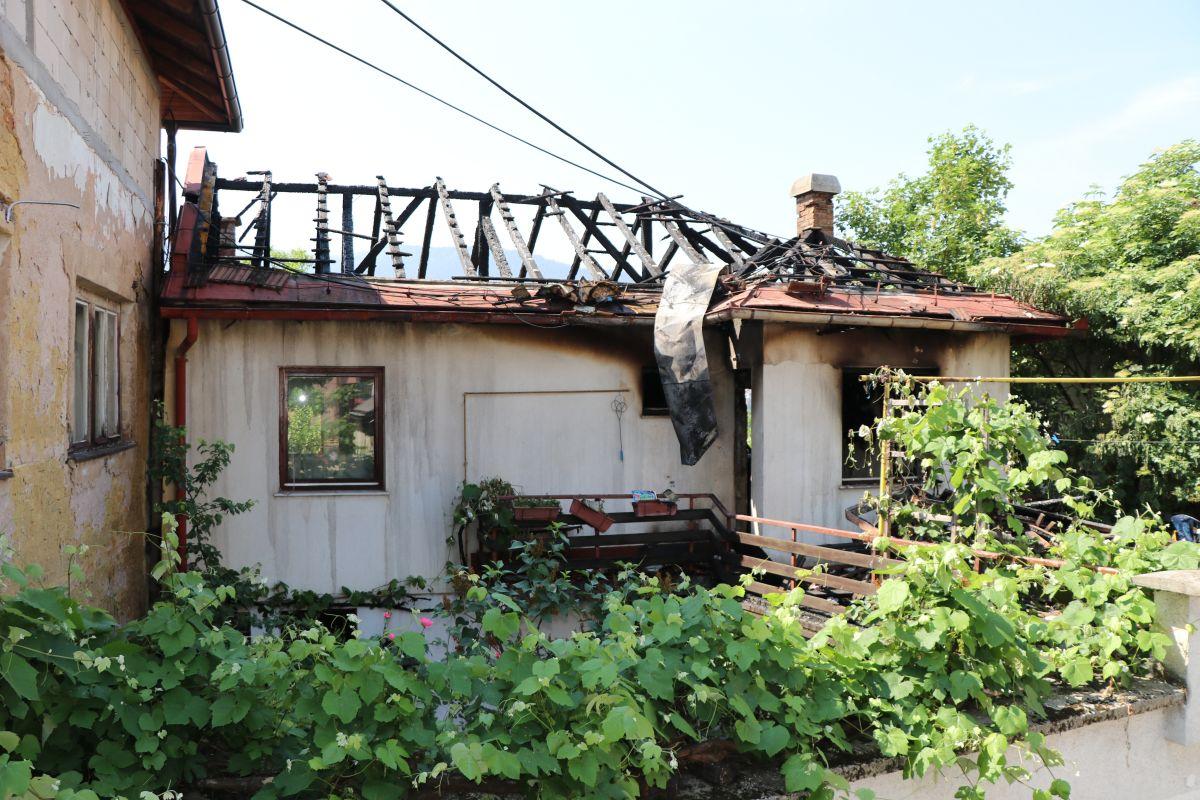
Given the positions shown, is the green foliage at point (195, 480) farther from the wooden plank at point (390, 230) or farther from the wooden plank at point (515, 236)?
the wooden plank at point (515, 236)

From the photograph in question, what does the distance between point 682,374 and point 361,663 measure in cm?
605

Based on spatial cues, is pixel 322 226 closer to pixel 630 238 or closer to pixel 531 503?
pixel 630 238

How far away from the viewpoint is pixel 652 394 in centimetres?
950

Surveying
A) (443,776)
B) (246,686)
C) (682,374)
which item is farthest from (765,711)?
(682,374)

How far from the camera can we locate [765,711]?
3.15 m

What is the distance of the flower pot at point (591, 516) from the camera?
863 centimetres

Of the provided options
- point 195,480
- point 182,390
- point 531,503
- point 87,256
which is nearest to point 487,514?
point 531,503

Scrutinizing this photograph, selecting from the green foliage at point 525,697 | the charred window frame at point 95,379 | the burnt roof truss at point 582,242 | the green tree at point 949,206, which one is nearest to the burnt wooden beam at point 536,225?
the burnt roof truss at point 582,242

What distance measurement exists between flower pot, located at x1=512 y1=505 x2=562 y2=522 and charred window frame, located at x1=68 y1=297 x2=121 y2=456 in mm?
3692

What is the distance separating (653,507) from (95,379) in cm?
554

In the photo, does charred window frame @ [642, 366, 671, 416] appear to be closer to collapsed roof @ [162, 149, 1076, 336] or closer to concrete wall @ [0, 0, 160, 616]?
collapsed roof @ [162, 149, 1076, 336]

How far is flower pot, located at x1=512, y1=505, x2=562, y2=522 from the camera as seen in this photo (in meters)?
8.33

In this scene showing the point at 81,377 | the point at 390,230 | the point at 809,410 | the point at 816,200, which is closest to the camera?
the point at 81,377

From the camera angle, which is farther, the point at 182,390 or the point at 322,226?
the point at 322,226
